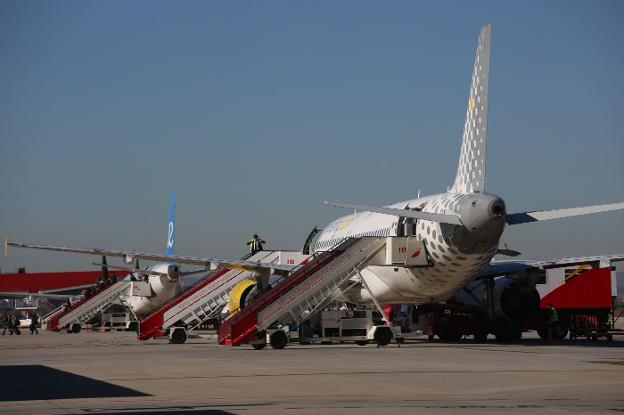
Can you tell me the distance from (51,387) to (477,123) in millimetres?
18189

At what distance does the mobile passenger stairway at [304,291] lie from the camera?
106 feet

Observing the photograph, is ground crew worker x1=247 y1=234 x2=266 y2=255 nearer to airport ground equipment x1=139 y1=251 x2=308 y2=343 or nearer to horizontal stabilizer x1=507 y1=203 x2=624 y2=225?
airport ground equipment x1=139 y1=251 x2=308 y2=343

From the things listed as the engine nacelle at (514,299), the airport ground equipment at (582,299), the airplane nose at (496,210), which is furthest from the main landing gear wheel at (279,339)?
the airport ground equipment at (582,299)

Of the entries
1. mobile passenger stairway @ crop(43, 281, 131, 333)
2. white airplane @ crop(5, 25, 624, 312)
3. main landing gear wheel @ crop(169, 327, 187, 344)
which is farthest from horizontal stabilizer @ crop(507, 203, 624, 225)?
mobile passenger stairway @ crop(43, 281, 131, 333)

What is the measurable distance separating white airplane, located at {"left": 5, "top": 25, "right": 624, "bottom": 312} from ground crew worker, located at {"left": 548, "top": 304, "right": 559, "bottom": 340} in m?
4.10

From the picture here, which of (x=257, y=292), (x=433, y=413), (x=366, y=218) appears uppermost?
(x=366, y=218)

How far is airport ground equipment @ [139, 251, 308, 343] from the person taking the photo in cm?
4247

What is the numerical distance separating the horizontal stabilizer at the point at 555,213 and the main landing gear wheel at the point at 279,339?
8249mm

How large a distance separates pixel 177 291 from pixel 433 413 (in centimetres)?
4774

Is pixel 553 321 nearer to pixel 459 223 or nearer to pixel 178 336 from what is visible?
pixel 459 223

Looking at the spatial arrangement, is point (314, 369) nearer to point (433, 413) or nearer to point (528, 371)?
point (528, 371)

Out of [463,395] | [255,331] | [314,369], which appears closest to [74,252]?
[255,331]

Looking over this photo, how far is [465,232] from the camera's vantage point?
2998cm

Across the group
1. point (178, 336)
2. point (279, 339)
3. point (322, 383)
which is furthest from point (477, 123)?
point (178, 336)
